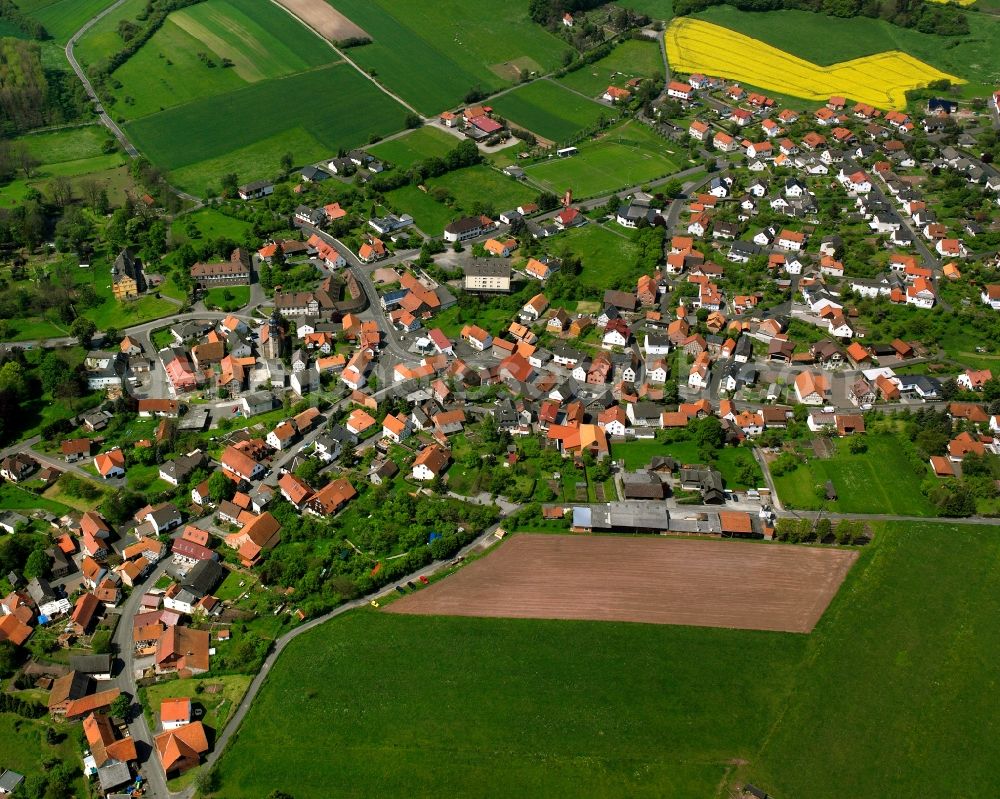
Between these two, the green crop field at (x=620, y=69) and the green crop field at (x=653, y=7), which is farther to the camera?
the green crop field at (x=653, y=7)

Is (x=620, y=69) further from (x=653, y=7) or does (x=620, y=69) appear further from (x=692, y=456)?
(x=692, y=456)

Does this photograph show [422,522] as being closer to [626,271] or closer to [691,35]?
[626,271]

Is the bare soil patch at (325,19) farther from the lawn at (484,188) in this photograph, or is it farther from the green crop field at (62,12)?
the lawn at (484,188)

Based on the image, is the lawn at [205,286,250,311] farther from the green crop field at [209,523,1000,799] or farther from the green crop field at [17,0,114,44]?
the green crop field at [17,0,114,44]

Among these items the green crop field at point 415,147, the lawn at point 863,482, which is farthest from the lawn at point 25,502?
the green crop field at point 415,147

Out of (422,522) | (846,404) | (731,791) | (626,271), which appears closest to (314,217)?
(626,271)

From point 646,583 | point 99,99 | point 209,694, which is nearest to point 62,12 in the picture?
point 99,99

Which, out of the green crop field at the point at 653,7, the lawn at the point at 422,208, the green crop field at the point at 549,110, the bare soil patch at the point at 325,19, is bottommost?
the lawn at the point at 422,208
